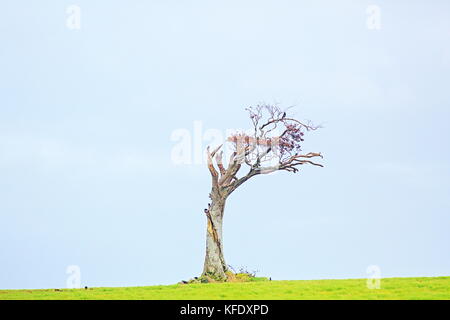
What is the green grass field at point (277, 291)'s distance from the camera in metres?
24.9

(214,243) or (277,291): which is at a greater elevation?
(214,243)

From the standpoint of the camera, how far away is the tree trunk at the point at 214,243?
3344 cm

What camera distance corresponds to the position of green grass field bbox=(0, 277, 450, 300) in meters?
24.9

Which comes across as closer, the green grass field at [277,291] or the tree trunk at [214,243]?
the green grass field at [277,291]

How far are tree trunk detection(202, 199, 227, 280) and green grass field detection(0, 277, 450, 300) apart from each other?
2.51 m

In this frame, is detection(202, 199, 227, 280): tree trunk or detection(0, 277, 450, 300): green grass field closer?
detection(0, 277, 450, 300): green grass field

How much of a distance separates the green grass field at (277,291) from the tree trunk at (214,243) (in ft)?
8.24

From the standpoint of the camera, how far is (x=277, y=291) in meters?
26.6

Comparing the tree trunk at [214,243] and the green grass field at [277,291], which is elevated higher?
the tree trunk at [214,243]

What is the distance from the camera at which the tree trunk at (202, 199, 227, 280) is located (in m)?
33.4

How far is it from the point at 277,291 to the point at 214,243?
7.54 m

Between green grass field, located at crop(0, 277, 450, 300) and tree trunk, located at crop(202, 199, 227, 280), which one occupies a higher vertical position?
tree trunk, located at crop(202, 199, 227, 280)
